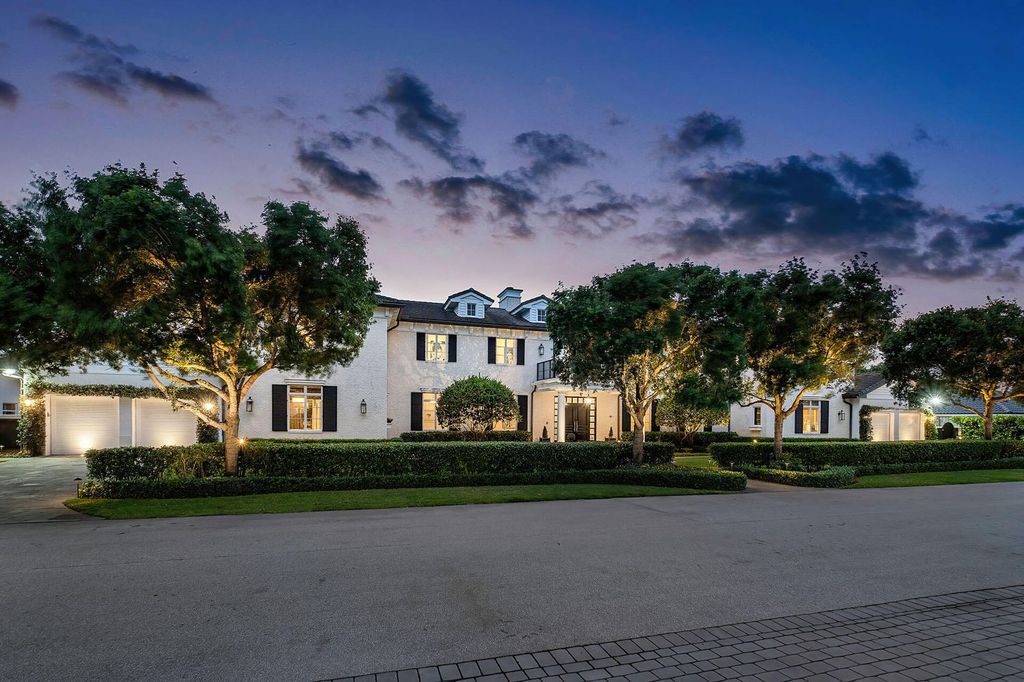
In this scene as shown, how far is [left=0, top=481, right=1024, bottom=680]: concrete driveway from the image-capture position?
4051mm

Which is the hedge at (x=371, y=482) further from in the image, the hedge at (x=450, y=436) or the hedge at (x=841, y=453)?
the hedge at (x=450, y=436)

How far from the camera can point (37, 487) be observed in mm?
12375

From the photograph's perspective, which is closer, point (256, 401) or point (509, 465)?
point (509, 465)

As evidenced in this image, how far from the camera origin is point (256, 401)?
2019 cm

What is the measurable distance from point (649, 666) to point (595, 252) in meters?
17.6

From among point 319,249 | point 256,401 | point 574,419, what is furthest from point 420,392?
point 319,249

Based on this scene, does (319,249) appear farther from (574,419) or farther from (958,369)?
(958,369)

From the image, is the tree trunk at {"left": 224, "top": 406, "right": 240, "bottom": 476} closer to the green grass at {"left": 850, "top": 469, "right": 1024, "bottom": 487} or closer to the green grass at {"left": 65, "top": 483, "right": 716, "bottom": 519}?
the green grass at {"left": 65, "top": 483, "right": 716, "bottom": 519}

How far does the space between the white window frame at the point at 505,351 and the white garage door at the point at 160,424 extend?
13.5 m

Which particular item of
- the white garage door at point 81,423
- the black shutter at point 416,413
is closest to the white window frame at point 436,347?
the black shutter at point 416,413

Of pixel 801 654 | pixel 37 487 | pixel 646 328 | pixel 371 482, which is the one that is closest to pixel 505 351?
pixel 646 328

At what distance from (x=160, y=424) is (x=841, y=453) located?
26231 mm

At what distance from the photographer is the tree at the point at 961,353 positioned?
19797 mm

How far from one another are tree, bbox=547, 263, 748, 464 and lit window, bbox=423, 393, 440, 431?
960 centimetres
